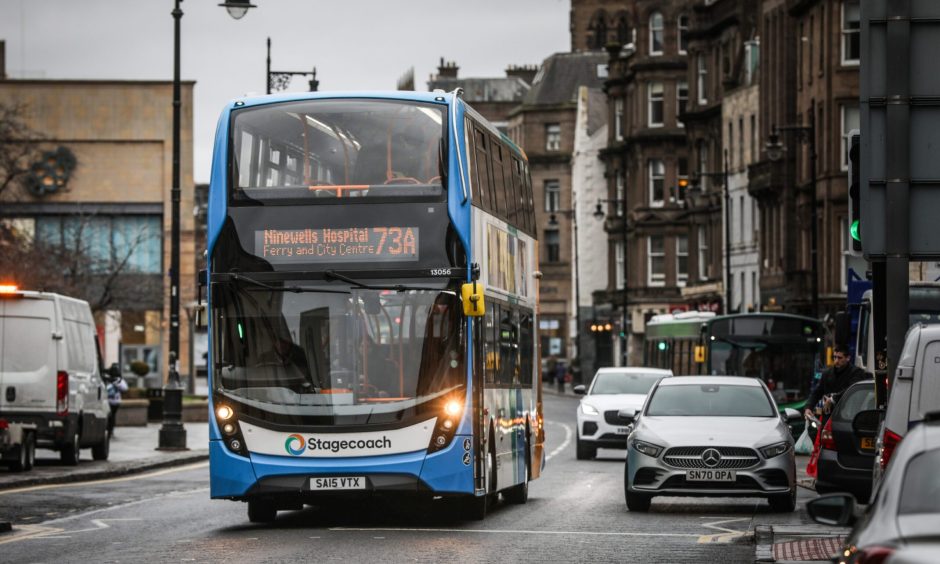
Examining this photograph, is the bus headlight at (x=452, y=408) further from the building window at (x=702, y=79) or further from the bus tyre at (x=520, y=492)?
the building window at (x=702, y=79)

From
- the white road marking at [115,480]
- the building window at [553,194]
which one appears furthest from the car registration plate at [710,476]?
the building window at [553,194]

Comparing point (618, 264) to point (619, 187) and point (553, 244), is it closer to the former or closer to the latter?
point (619, 187)

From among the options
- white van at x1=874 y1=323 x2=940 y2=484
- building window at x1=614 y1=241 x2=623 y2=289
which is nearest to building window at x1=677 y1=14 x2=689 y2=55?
building window at x1=614 y1=241 x2=623 y2=289

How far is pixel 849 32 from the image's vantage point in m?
61.0

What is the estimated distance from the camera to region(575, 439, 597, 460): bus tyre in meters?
35.5

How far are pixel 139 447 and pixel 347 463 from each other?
69.4ft

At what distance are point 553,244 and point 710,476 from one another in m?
123

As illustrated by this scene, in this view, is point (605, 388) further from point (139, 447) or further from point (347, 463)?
point (347, 463)

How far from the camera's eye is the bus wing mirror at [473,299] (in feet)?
60.9

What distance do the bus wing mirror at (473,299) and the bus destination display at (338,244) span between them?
1.92 ft

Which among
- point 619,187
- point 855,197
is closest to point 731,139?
point 619,187

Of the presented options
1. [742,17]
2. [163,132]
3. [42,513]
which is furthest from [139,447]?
[163,132]

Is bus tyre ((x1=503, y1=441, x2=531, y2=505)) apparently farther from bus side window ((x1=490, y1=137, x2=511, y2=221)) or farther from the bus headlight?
the bus headlight

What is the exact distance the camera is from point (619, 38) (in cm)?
15138
